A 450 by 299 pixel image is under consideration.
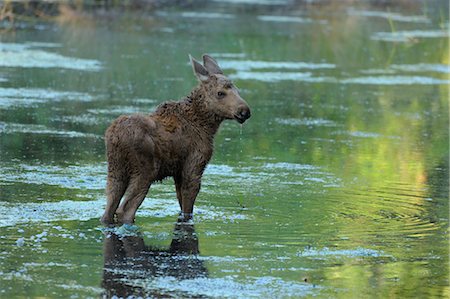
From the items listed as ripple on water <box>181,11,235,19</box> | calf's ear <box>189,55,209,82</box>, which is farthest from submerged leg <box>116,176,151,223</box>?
ripple on water <box>181,11,235,19</box>

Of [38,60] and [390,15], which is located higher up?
[38,60]

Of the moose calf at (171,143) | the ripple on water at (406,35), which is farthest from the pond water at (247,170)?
the ripple on water at (406,35)

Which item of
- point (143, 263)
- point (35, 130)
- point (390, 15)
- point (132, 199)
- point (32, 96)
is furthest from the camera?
point (390, 15)

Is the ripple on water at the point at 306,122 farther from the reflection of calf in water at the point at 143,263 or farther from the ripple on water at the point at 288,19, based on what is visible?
the ripple on water at the point at 288,19

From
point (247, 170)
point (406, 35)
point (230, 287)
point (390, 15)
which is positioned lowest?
point (390, 15)

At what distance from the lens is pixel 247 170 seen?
13711mm

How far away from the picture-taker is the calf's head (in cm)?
1105

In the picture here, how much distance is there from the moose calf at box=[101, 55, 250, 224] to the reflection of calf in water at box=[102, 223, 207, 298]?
615mm

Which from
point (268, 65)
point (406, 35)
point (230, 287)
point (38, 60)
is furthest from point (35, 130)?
point (406, 35)

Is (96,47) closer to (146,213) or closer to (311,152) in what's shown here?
(311,152)

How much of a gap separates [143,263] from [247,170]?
16.2ft

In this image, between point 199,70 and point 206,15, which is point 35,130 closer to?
point 199,70

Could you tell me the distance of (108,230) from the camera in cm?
1008

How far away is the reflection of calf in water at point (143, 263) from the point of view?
8.07 metres
